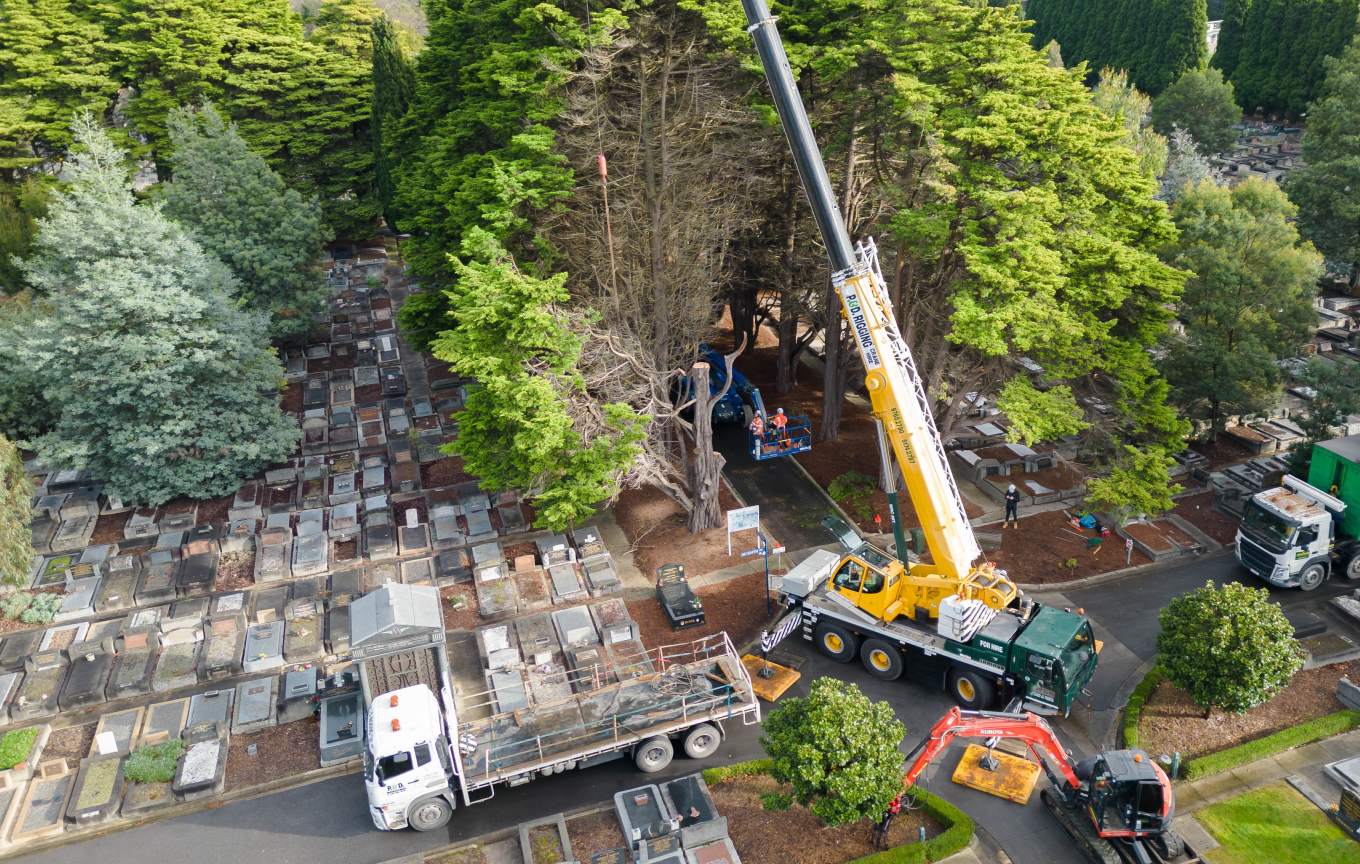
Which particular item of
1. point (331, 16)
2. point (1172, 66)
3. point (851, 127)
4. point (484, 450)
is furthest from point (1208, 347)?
point (1172, 66)

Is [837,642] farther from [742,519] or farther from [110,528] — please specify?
[110,528]

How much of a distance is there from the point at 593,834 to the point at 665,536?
11.3 meters

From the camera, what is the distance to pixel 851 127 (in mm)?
26422

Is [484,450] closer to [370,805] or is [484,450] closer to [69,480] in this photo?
[370,805]

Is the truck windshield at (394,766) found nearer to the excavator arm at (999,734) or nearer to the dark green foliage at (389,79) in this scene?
the excavator arm at (999,734)

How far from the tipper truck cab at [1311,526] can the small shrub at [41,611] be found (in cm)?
3185

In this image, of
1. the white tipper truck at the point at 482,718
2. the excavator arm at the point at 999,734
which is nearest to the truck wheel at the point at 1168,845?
the excavator arm at the point at 999,734

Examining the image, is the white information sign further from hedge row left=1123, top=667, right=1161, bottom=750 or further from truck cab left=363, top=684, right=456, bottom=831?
hedge row left=1123, top=667, right=1161, bottom=750

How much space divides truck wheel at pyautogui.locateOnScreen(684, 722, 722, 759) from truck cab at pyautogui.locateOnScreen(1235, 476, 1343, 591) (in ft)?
50.4

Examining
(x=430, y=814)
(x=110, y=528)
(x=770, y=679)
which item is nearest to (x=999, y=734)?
(x=770, y=679)

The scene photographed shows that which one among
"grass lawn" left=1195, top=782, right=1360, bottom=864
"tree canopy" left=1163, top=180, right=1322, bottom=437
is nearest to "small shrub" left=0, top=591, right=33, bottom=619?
"grass lawn" left=1195, top=782, right=1360, bottom=864

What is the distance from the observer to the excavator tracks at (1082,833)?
1619cm

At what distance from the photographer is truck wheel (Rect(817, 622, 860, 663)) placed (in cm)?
2139

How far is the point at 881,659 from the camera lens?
21078 mm
